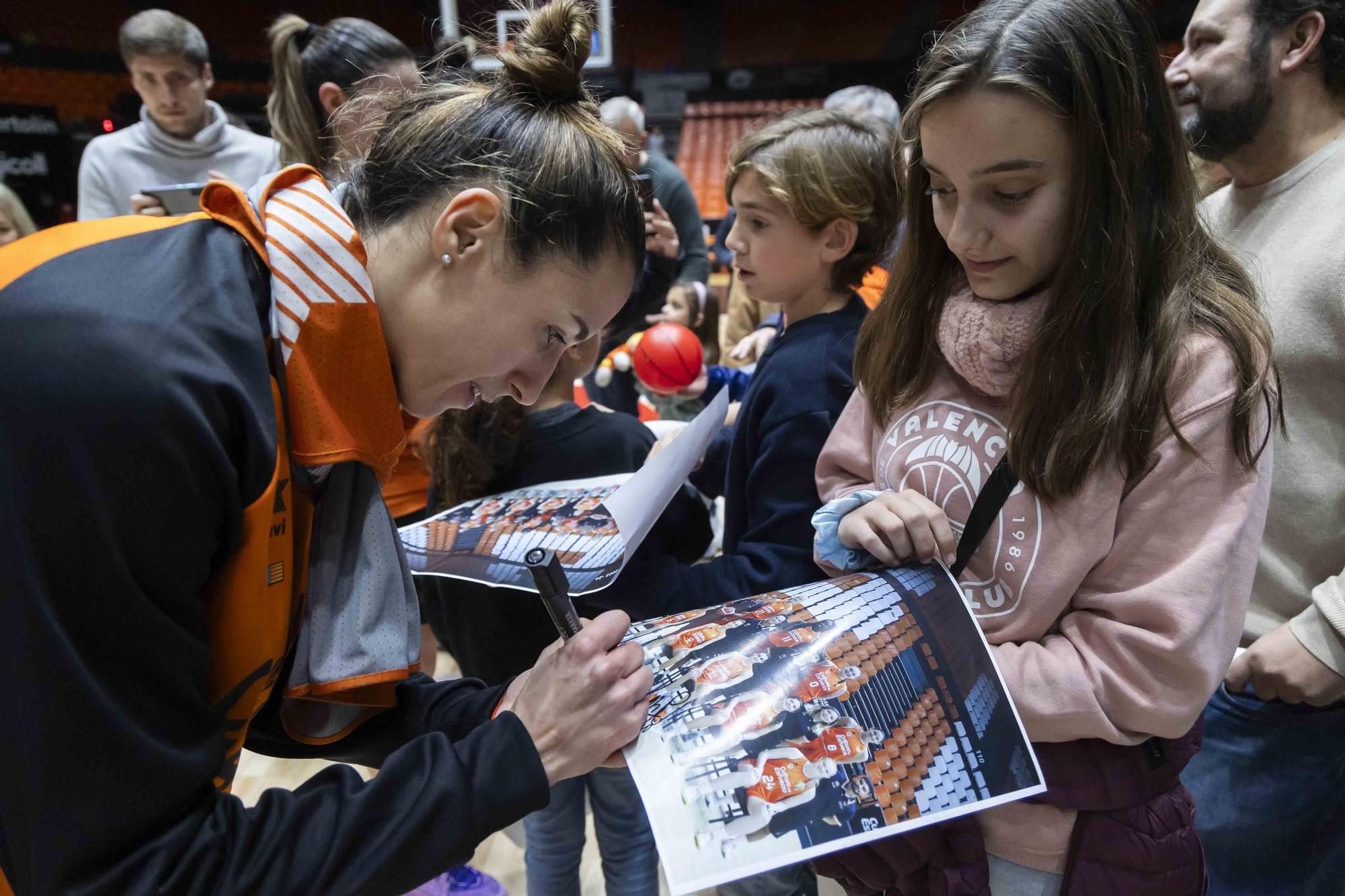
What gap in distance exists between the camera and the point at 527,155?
2.61 ft

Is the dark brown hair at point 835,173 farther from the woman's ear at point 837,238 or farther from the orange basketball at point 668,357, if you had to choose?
the orange basketball at point 668,357

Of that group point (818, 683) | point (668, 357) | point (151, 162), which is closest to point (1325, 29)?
point (668, 357)

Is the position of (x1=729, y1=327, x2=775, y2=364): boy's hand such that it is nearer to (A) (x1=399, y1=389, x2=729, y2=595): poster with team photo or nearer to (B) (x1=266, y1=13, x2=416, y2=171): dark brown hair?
(A) (x1=399, y1=389, x2=729, y2=595): poster with team photo

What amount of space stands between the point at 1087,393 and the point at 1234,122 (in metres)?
0.81

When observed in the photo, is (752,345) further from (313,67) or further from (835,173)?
(313,67)

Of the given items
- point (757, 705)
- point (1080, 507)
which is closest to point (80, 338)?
point (757, 705)

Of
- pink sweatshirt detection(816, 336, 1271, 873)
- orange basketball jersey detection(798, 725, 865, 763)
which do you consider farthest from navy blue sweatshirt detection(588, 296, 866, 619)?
orange basketball jersey detection(798, 725, 865, 763)

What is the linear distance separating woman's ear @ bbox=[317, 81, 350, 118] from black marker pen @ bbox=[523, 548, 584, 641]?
4.89 ft

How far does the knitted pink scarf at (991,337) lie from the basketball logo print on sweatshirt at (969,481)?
0.04 m

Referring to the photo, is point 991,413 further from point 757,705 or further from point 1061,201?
point 757,705

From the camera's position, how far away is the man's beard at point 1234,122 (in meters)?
1.25

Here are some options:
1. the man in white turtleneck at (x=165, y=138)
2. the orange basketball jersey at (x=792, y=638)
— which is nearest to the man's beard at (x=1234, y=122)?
the orange basketball jersey at (x=792, y=638)

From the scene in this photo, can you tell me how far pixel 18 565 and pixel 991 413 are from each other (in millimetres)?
853

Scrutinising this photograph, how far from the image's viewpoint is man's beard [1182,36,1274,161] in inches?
49.3
